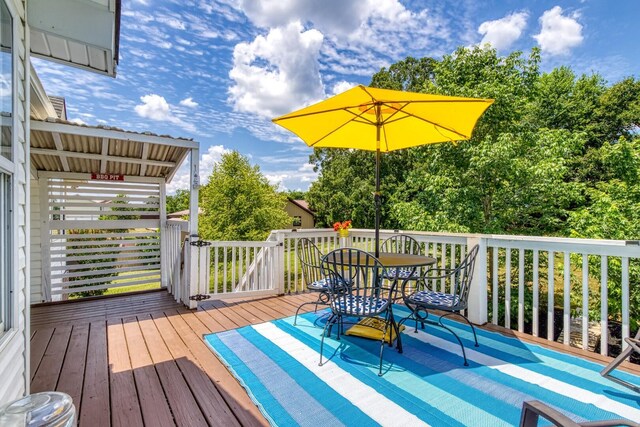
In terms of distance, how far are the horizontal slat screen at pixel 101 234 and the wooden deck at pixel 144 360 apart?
1.79 feet

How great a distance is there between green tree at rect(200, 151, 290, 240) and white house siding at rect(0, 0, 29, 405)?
12.6 m

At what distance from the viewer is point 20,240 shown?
1818 mm

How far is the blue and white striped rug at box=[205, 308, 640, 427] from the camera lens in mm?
1921

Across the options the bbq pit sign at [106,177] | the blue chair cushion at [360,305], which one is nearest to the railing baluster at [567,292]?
the blue chair cushion at [360,305]

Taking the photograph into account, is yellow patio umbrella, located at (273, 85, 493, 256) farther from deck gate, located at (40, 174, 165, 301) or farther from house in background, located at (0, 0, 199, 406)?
deck gate, located at (40, 174, 165, 301)

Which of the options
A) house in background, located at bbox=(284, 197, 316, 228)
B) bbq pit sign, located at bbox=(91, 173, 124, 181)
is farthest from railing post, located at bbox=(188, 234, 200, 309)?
house in background, located at bbox=(284, 197, 316, 228)

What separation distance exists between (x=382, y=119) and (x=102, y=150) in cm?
391

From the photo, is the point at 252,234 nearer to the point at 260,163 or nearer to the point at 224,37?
the point at 260,163

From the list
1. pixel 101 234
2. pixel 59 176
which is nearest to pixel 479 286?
pixel 101 234

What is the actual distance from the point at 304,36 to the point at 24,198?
789 centimetres

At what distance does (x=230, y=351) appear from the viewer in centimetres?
286

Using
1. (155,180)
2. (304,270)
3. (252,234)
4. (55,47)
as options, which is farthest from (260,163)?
(55,47)

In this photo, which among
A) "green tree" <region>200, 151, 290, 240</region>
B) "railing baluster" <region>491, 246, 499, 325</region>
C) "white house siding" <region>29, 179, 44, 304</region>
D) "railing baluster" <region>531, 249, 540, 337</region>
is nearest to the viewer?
"railing baluster" <region>531, 249, 540, 337</region>

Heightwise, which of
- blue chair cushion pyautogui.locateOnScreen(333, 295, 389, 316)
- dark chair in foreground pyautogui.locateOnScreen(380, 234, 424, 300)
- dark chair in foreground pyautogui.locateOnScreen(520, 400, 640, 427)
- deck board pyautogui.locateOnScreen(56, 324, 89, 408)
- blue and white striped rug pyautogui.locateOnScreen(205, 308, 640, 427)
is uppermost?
dark chair in foreground pyautogui.locateOnScreen(380, 234, 424, 300)
